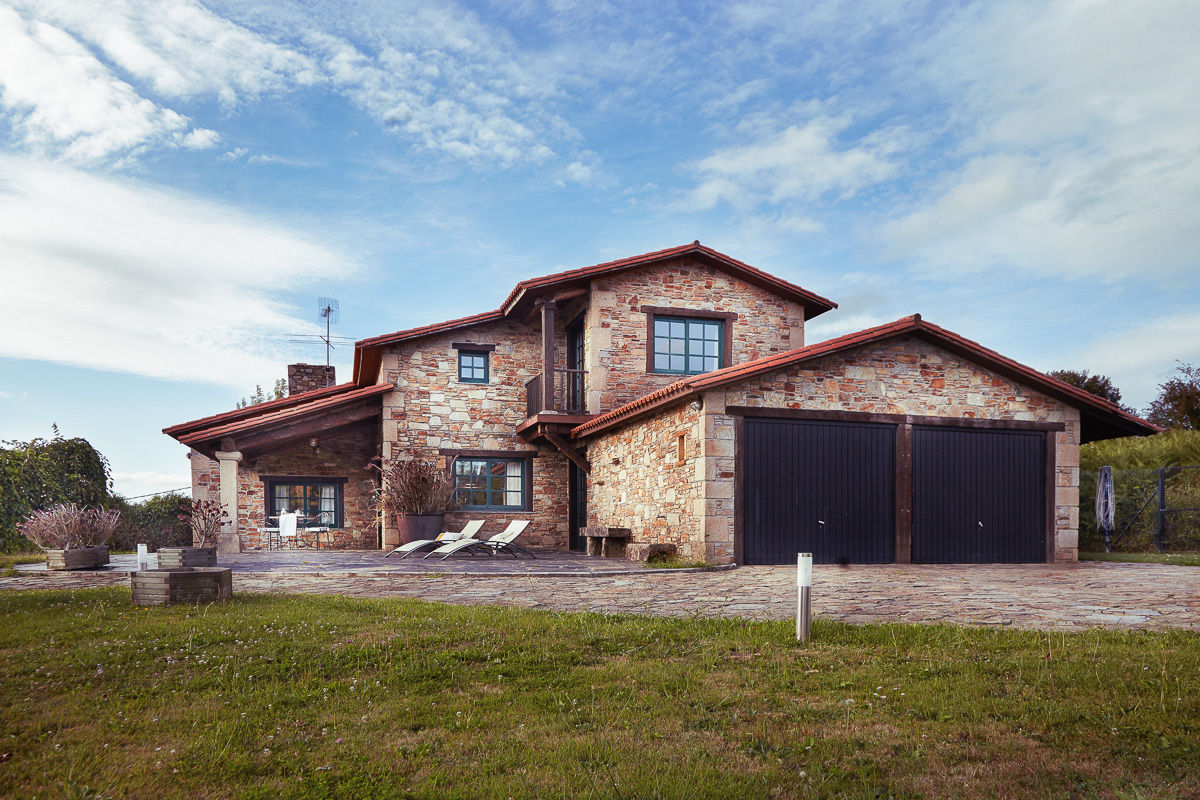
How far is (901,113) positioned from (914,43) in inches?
90.9

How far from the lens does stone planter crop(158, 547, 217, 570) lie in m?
8.88

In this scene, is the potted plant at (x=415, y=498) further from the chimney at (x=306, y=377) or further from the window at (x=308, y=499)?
the chimney at (x=306, y=377)

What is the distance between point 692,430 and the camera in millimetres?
11898

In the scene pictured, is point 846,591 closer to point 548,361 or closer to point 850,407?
point 850,407

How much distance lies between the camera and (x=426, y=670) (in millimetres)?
4742

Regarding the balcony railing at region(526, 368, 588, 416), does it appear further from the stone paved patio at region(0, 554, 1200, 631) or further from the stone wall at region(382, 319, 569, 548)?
the stone paved patio at region(0, 554, 1200, 631)

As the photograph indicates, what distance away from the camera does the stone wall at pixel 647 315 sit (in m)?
15.7

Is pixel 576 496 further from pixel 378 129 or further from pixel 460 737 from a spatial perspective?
pixel 460 737

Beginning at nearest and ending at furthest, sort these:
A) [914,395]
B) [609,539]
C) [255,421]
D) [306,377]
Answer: [914,395]
[609,539]
[255,421]
[306,377]

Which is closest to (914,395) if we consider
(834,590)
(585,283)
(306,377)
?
(834,590)

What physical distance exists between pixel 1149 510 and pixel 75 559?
1920 cm

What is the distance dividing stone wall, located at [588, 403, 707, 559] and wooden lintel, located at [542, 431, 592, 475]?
24 cm

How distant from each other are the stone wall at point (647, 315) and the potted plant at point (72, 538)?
27.0 feet

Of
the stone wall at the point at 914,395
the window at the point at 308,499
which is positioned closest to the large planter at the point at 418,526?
the window at the point at 308,499
